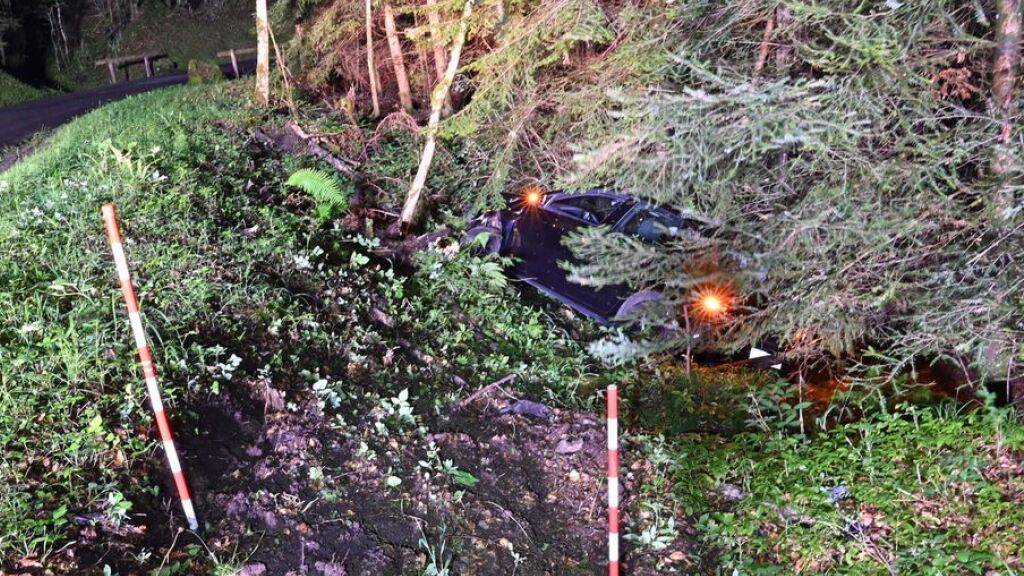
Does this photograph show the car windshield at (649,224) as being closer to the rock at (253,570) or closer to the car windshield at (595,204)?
the car windshield at (595,204)

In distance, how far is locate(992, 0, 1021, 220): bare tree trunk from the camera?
4991mm

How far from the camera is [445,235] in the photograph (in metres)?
9.41

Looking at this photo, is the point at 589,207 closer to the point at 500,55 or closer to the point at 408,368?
the point at 500,55

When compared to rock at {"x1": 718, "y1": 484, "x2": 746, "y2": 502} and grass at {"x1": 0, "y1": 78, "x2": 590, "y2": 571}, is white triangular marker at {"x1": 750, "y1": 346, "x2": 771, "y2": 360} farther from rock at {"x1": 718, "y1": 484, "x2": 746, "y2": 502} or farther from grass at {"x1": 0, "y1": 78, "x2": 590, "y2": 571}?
rock at {"x1": 718, "y1": 484, "x2": 746, "y2": 502}

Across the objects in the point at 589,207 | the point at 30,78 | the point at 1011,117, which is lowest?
the point at 589,207

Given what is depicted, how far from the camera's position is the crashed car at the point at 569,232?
7.78m

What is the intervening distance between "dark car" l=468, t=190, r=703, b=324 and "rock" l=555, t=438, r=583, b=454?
90.1 inches

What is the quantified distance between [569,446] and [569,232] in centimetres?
285

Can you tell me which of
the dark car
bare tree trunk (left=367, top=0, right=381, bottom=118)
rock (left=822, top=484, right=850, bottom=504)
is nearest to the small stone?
rock (left=822, top=484, right=850, bottom=504)

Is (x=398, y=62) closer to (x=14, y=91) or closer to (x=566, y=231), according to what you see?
(x=566, y=231)

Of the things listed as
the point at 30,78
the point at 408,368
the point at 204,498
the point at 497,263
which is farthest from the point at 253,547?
the point at 30,78

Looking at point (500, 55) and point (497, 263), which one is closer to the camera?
point (500, 55)

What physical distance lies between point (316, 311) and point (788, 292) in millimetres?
4163

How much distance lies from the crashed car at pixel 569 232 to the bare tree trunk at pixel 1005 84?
8.01 ft
